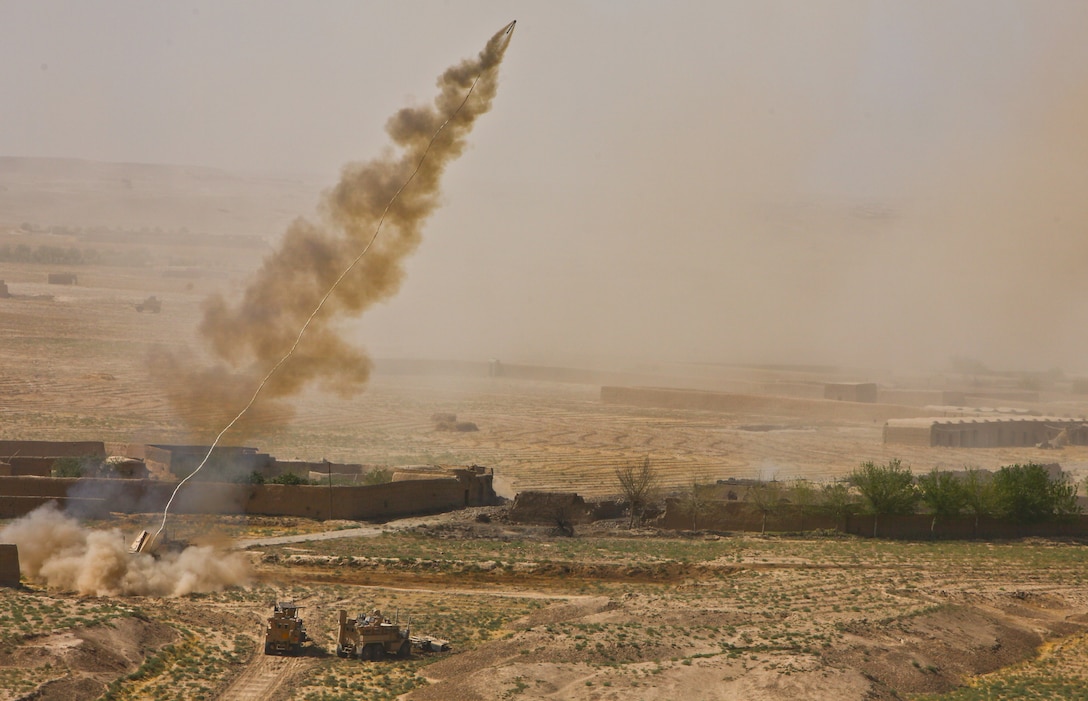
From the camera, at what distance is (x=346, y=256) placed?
108ft

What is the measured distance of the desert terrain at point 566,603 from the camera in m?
20.5

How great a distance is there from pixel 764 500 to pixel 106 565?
→ 19.2 meters

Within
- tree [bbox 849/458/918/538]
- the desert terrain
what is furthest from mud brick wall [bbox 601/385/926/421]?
tree [bbox 849/458/918/538]

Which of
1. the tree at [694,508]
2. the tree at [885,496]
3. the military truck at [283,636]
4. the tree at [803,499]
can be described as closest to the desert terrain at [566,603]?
the military truck at [283,636]

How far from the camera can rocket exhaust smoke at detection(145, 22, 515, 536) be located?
1238 inches

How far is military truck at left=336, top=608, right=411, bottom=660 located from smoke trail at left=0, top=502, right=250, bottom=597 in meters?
5.50

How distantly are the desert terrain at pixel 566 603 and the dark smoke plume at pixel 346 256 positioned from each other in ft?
14.7

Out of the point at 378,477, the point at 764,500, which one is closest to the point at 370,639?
the point at 378,477

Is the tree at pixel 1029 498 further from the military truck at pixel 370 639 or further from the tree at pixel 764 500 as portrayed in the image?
the military truck at pixel 370 639

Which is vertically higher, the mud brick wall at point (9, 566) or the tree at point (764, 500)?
the tree at point (764, 500)

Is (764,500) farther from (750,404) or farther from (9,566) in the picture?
(750,404)

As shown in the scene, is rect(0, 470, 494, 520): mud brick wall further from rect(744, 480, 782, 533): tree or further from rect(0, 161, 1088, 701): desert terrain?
rect(744, 480, 782, 533): tree

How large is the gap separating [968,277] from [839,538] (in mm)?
97003

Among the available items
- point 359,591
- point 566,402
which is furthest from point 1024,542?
point 566,402
